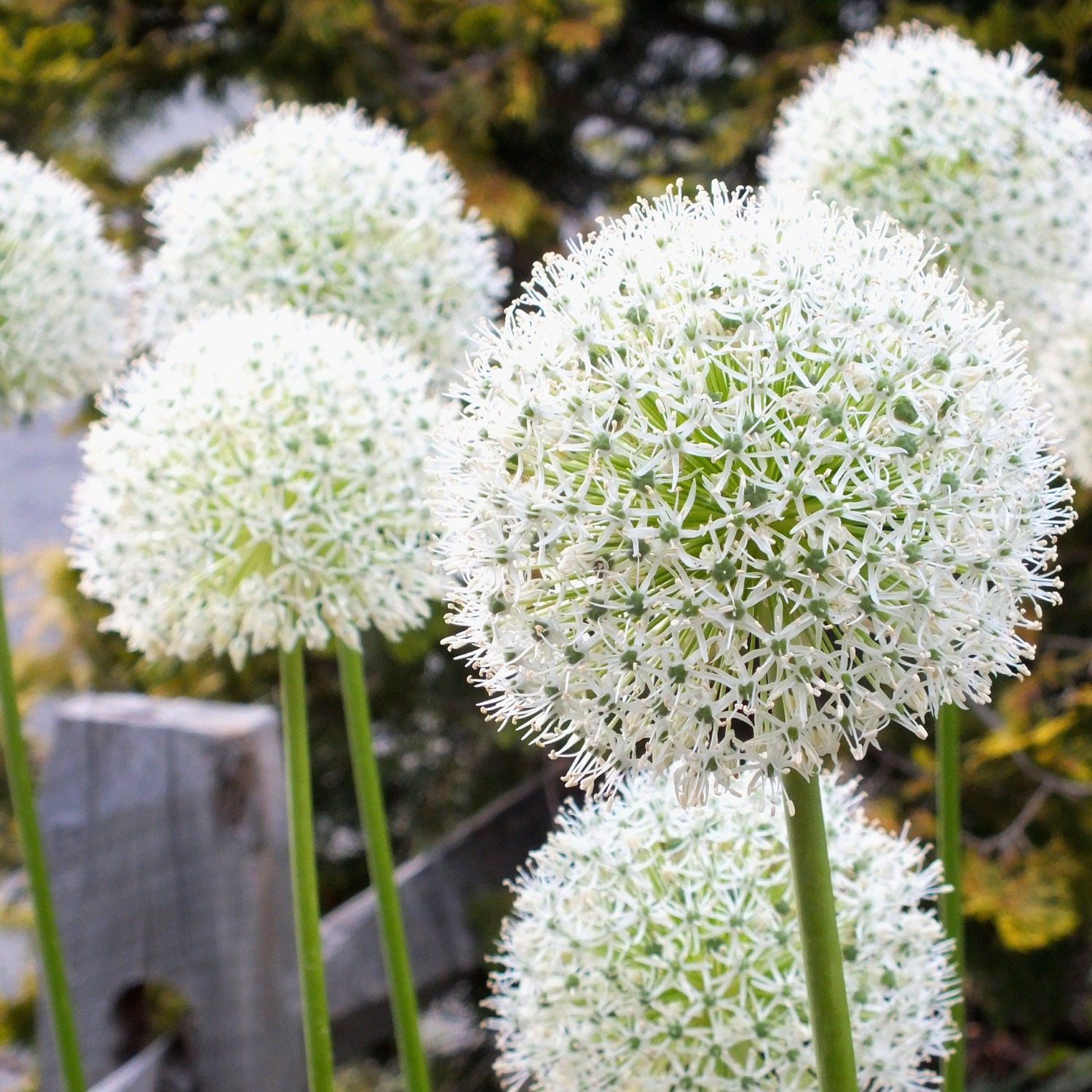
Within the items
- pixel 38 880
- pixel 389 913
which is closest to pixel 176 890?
pixel 38 880

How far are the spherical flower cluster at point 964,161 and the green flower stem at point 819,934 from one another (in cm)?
101

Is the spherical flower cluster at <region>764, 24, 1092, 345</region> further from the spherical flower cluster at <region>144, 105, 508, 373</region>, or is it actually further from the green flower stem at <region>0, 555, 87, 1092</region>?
the green flower stem at <region>0, 555, 87, 1092</region>

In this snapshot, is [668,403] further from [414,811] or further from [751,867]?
[414,811]

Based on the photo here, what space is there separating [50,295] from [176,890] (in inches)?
40.8

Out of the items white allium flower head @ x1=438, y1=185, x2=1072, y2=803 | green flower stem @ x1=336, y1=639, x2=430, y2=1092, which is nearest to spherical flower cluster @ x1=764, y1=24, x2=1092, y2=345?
white allium flower head @ x1=438, y1=185, x2=1072, y2=803

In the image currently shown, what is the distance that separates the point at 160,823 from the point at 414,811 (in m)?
1.33

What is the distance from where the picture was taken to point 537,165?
358 centimetres

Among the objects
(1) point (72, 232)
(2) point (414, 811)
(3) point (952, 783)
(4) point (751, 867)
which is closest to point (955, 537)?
(4) point (751, 867)

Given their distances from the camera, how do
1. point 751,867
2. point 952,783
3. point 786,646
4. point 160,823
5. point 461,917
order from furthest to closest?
point 461,917, point 160,823, point 952,783, point 751,867, point 786,646

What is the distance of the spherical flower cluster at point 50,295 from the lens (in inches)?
66.1

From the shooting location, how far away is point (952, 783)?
136cm

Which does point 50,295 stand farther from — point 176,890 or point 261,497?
point 176,890

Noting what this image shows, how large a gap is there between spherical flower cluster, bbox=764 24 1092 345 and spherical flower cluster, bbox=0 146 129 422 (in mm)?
977

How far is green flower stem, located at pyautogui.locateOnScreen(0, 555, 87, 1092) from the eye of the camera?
4.59 ft
